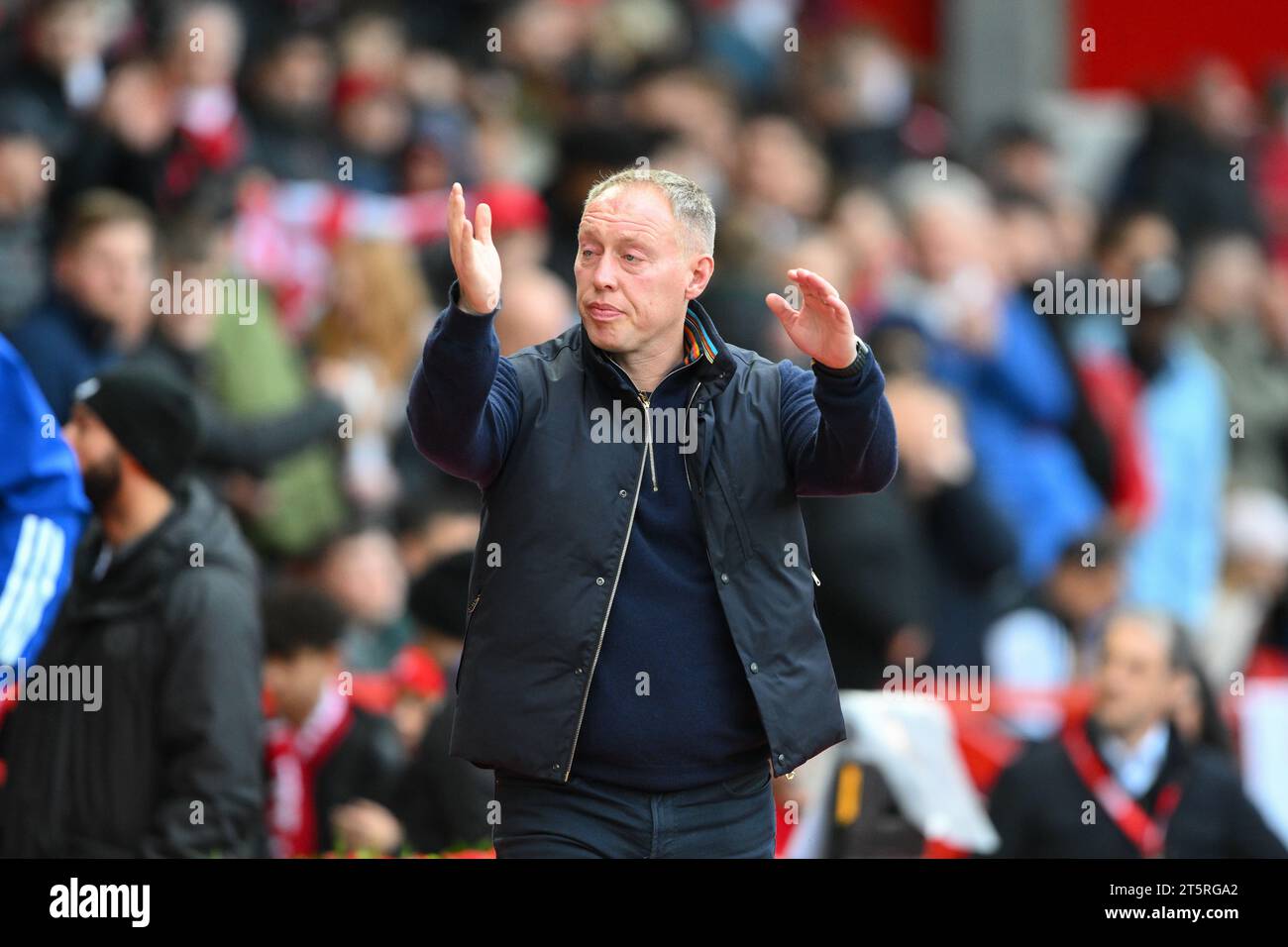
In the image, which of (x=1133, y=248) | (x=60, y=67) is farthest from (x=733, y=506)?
(x=1133, y=248)

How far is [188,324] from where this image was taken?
307 inches

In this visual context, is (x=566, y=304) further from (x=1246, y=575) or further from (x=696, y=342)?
(x=696, y=342)

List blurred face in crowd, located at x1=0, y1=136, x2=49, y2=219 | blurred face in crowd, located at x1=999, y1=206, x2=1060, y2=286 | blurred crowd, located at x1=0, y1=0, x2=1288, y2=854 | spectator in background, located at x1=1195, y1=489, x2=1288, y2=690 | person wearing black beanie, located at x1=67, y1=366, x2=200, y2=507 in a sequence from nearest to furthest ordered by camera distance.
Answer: person wearing black beanie, located at x1=67, y1=366, x2=200, y2=507 → blurred crowd, located at x1=0, y1=0, x2=1288, y2=854 → blurred face in crowd, located at x1=0, y1=136, x2=49, y2=219 → spectator in background, located at x1=1195, y1=489, x2=1288, y2=690 → blurred face in crowd, located at x1=999, y1=206, x2=1060, y2=286

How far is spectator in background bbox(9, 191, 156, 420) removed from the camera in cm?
737

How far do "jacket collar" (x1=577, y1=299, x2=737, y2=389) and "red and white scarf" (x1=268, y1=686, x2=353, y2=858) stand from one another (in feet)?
8.31

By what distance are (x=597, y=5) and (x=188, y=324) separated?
5332mm

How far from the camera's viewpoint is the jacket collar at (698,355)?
14.6ft

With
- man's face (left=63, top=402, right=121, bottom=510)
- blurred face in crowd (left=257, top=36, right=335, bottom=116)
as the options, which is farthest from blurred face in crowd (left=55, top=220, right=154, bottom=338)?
blurred face in crowd (left=257, top=36, right=335, bottom=116)

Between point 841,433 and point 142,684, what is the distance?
7.87 feet

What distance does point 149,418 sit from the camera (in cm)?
605

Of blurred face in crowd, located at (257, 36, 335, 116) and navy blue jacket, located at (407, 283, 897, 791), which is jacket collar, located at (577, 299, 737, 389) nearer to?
navy blue jacket, located at (407, 283, 897, 791)

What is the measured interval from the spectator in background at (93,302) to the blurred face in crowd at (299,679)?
1.21 meters

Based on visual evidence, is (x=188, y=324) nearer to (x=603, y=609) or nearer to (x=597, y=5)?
(x=603, y=609)

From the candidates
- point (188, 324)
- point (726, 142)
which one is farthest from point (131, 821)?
point (726, 142)
